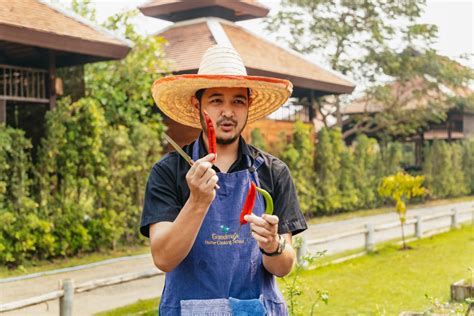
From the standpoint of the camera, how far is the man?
86.8 inches

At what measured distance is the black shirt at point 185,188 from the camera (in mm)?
2203

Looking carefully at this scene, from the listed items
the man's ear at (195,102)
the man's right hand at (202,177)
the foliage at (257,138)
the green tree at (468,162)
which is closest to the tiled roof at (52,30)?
the foliage at (257,138)

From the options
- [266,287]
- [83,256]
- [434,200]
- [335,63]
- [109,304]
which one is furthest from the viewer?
[434,200]

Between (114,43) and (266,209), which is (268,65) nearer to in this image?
(114,43)

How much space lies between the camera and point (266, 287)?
2.32 meters

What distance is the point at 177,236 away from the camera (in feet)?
6.69

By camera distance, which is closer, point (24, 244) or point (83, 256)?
point (24, 244)

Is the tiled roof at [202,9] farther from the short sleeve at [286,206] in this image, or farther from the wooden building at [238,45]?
the short sleeve at [286,206]

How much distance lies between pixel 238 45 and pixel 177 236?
15.9 m

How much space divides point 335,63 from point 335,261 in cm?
1554

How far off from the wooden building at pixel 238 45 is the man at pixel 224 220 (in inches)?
549

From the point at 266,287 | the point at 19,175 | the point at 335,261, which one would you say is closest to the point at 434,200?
the point at 335,261

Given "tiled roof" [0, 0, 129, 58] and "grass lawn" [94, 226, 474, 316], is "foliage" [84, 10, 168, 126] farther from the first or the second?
"grass lawn" [94, 226, 474, 316]

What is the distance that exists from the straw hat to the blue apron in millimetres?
320
